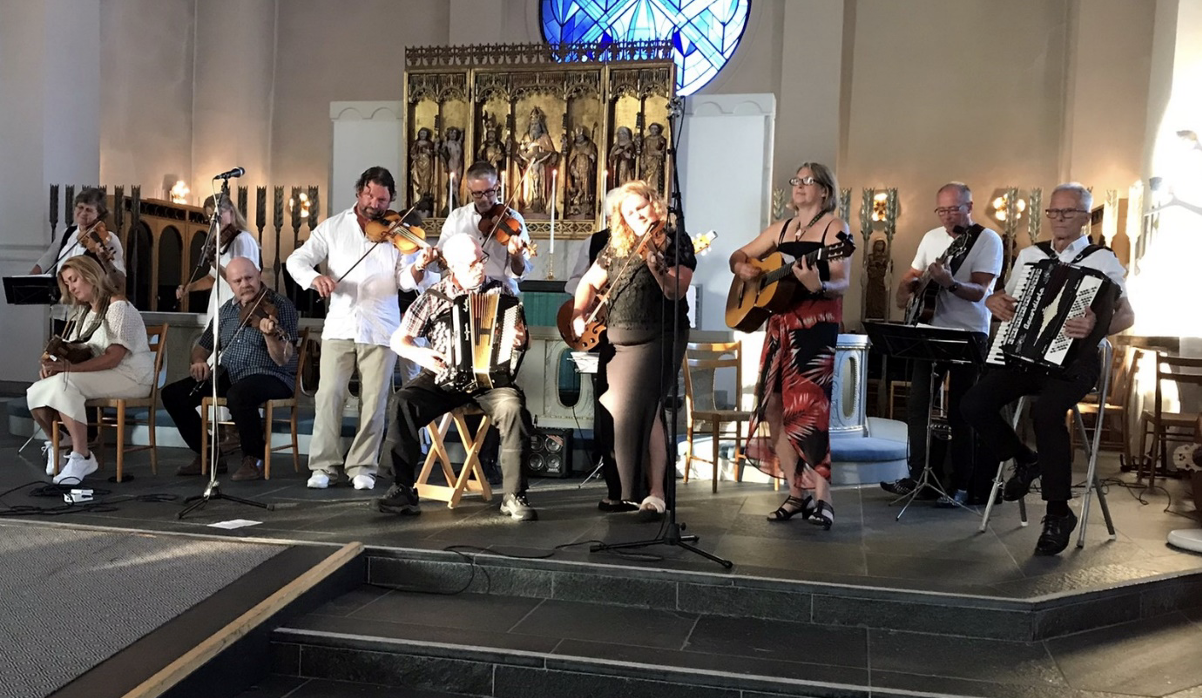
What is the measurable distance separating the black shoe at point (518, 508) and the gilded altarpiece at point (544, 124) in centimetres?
462

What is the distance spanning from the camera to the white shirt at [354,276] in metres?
5.37

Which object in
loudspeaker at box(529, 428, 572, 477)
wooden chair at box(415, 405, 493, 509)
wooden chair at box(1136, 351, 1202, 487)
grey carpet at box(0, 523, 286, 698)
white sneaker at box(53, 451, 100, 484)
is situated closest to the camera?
grey carpet at box(0, 523, 286, 698)

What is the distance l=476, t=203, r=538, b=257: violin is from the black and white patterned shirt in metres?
1.22

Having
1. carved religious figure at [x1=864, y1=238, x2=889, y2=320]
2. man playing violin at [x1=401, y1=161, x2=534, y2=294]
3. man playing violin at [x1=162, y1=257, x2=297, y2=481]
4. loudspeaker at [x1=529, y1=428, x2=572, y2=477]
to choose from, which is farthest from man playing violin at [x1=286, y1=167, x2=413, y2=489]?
carved religious figure at [x1=864, y1=238, x2=889, y2=320]

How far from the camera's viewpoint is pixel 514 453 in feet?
15.4

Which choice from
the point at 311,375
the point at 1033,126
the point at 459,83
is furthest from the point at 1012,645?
the point at 1033,126

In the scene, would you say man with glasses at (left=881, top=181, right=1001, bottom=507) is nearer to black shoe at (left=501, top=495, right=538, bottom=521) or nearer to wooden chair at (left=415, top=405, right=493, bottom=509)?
black shoe at (left=501, top=495, right=538, bottom=521)

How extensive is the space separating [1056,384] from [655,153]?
16.7 ft

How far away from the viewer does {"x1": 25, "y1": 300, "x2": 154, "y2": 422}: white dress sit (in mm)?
5309

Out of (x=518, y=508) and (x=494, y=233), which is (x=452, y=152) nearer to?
(x=494, y=233)

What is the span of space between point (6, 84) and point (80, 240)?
504 centimetres

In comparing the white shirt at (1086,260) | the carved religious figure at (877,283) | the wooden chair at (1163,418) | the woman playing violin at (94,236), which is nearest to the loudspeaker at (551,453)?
the white shirt at (1086,260)

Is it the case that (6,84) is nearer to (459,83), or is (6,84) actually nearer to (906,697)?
(459,83)

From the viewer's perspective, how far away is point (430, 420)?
4.75m
